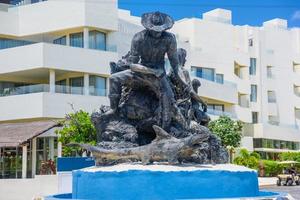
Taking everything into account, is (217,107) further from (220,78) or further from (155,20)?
(155,20)

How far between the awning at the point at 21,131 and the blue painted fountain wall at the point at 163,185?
23346 millimetres

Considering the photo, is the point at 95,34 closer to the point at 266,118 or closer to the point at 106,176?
the point at 266,118

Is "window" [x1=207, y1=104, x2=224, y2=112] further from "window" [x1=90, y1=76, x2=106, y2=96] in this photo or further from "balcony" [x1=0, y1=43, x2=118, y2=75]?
"balcony" [x1=0, y1=43, x2=118, y2=75]

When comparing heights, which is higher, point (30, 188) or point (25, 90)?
point (25, 90)

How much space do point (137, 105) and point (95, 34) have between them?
2898 centimetres

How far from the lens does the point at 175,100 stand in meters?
11.9

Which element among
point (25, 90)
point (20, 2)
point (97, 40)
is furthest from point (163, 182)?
point (20, 2)

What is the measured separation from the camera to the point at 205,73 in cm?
5097

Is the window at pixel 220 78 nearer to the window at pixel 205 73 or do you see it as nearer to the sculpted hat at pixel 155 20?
the window at pixel 205 73

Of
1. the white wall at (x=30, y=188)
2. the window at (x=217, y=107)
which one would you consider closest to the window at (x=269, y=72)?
the window at (x=217, y=107)

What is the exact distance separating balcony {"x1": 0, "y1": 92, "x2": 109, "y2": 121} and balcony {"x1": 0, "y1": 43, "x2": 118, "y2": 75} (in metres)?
1.91

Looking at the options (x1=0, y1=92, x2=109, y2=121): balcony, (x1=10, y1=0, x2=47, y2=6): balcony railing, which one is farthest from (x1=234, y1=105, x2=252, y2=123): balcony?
(x1=10, y1=0, x2=47, y2=6): balcony railing

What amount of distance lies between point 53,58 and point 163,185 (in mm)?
28848

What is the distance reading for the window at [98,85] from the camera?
127 feet
